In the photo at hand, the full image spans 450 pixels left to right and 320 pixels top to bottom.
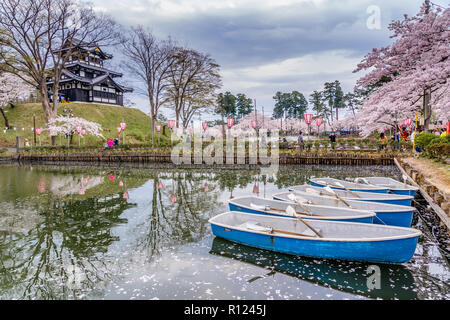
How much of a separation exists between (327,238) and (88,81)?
53.4 meters

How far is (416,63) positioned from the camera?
17.6 meters

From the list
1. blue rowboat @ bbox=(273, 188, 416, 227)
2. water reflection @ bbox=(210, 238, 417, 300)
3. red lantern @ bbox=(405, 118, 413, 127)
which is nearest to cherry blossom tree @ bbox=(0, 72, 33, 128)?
blue rowboat @ bbox=(273, 188, 416, 227)

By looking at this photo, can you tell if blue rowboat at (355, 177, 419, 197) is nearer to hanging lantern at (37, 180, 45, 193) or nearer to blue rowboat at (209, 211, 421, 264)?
blue rowboat at (209, 211, 421, 264)

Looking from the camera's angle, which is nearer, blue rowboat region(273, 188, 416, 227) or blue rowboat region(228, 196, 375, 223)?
blue rowboat region(228, 196, 375, 223)

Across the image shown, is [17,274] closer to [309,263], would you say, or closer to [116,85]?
[309,263]

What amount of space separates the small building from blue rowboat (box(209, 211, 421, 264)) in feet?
166

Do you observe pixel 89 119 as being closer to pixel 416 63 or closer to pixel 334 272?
pixel 416 63

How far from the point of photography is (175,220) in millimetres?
9289

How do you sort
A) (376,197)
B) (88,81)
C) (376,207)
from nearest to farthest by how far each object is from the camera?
(376,207)
(376,197)
(88,81)

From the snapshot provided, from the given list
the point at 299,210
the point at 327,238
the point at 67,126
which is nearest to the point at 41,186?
the point at 299,210

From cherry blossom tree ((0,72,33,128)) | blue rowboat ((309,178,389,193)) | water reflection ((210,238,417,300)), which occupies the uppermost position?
cherry blossom tree ((0,72,33,128))

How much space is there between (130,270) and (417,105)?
79.7 feet

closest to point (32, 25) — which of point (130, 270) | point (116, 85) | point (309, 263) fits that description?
point (116, 85)

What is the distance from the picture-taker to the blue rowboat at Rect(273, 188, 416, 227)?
23.6 ft
